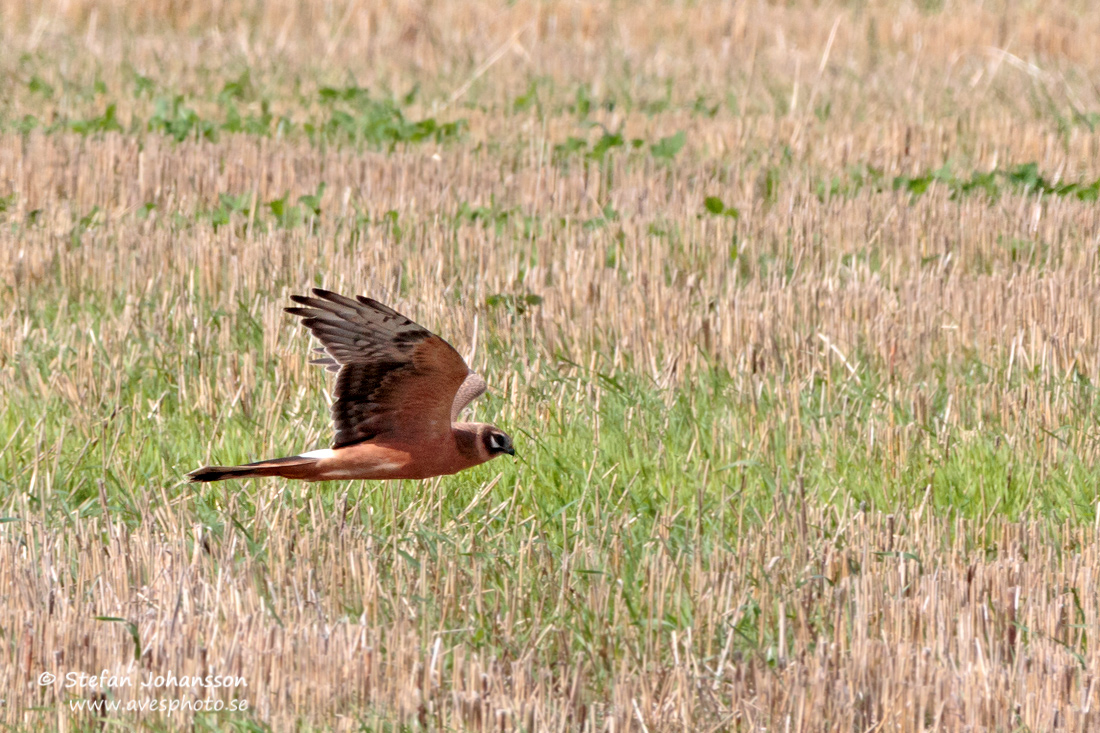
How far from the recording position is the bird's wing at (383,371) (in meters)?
4.12

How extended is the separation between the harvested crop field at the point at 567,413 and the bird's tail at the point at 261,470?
0.13m

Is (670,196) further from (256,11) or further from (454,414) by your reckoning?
(256,11)

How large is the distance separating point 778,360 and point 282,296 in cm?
222

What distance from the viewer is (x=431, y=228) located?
8.16 meters

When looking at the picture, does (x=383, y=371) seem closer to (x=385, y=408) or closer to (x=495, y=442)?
(x=385, y=408)

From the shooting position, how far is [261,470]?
13.6 ft

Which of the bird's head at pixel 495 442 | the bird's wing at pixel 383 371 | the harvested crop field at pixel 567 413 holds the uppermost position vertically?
the bird's wing at pixel 383 371

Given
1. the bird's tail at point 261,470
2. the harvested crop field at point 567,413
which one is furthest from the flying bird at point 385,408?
the harvested crop field at point 567,413

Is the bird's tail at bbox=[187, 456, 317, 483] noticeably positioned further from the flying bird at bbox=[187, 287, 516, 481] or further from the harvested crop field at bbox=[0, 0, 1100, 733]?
the harvested crop field at bbox=[0, 0, 1100, 733]

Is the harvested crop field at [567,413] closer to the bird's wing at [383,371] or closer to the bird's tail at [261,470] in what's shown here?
the bird's tail at [261,470]

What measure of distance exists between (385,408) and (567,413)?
1225 mm

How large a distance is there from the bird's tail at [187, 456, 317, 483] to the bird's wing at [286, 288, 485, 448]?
23 centimetres

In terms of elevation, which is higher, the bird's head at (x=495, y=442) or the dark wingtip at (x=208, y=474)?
the bird's head at (x=495, y=442)

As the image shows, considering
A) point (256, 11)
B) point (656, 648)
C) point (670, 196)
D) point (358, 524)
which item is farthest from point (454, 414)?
point (256, 11)
